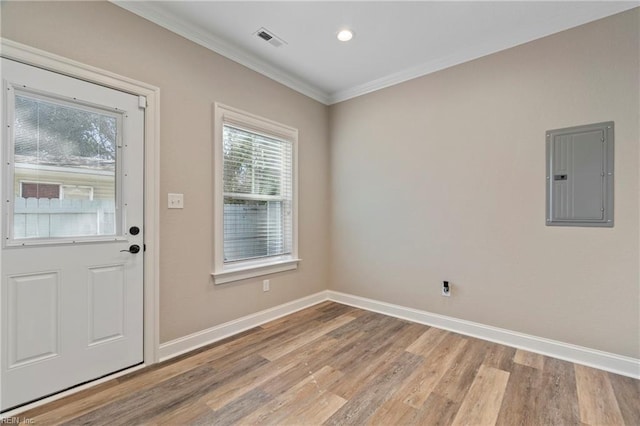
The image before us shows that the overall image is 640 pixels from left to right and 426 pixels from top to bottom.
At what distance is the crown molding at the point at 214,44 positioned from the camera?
217 centimetres

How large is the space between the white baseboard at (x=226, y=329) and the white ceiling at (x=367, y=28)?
2598 mm

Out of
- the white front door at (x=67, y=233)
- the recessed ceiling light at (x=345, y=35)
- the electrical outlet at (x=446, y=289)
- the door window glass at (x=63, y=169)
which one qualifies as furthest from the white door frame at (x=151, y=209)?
the electrical outlet at (x=446, y=289)

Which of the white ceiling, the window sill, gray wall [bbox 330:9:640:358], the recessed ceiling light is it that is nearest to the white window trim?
the window sill

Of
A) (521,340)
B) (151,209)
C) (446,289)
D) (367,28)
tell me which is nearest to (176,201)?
(151,209)

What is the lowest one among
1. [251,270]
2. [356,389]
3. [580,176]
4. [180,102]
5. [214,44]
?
[356,389]

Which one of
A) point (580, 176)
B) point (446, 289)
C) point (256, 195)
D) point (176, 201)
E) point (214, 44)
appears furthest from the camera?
point (256, 195)

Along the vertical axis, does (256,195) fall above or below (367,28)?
below

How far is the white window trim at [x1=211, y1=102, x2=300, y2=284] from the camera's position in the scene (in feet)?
8.77

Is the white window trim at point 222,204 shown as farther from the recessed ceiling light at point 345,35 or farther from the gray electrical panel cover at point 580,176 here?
the gray electrical panel cover at point 580,176

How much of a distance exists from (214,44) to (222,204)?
148 centimetres

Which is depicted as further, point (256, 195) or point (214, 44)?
point (256, 195)

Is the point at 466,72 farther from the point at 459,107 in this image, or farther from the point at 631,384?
the point at 631,384

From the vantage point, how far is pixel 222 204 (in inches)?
108

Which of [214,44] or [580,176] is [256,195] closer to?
[214,44]
